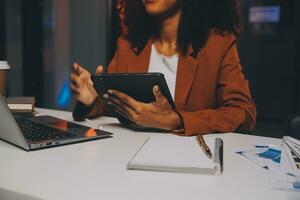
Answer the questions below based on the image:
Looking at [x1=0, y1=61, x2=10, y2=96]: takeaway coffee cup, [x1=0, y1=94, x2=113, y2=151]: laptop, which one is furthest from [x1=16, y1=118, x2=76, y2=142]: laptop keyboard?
[x1=0, y1=61, x2=10, y2=96]: takeaway coffee cup

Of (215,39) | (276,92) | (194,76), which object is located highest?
(215,39)

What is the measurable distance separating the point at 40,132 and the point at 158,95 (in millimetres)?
359

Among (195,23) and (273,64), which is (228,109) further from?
(273,64)

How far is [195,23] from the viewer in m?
1.83

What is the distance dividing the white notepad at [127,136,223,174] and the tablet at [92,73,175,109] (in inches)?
8.1

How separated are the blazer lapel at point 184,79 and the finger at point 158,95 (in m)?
Answer: 0.43

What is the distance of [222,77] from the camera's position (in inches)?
64.4

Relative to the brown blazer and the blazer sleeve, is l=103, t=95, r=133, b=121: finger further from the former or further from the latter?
the brown blazer

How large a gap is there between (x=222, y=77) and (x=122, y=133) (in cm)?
57

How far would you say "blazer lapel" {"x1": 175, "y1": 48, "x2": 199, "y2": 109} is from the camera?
1675mm

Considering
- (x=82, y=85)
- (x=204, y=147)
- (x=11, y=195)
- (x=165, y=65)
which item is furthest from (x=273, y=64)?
(x=11, y=195)

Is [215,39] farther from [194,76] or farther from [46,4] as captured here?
[46,4]

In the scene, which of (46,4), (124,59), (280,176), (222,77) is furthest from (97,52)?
(280,176)

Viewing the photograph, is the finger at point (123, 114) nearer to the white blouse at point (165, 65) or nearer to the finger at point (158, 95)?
the finger at point (158, 95)
